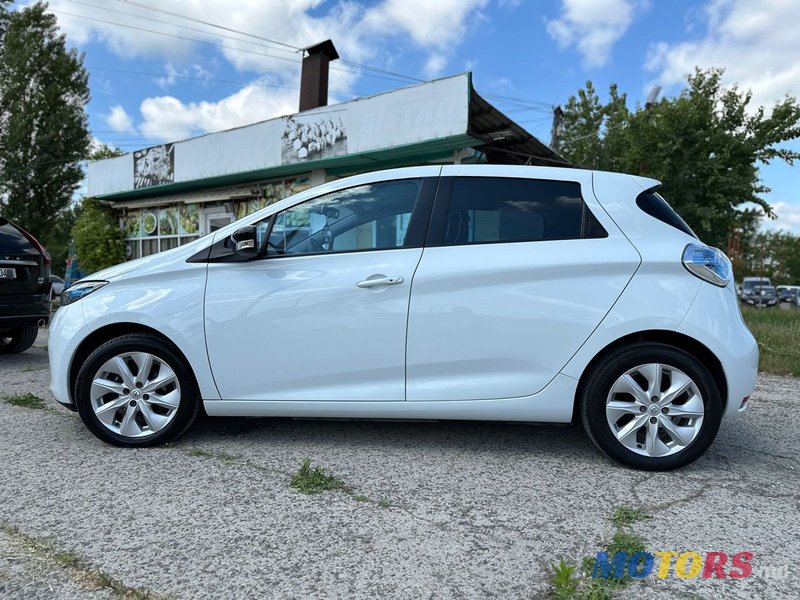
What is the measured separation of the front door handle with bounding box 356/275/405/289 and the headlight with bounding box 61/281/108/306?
162 cm

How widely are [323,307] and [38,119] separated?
27771mm

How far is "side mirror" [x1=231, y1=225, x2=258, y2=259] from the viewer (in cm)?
311

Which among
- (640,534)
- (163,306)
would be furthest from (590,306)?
(163,306)

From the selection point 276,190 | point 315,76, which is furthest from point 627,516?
point 315,76

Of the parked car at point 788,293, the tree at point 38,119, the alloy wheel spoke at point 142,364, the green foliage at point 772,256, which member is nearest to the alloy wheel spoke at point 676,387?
the alloy wheel spoke at point 142,364

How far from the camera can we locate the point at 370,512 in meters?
2.37

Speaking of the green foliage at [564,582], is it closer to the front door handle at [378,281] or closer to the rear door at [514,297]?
the rear door at [514,297]

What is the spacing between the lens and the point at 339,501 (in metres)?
2.47

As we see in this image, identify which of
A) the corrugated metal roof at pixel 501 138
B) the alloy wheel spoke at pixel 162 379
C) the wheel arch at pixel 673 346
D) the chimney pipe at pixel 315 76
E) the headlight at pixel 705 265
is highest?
the chimney pipe at pixel 315 76

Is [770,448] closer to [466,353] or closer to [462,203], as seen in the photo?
[466,353]

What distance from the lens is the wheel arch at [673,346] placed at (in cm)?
287

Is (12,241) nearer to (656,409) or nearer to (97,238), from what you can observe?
(656,409)

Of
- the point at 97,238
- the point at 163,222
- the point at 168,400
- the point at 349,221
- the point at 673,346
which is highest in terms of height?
the point at 163,222
